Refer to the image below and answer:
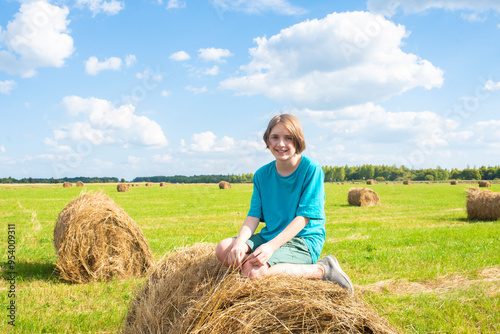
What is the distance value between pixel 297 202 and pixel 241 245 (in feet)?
2.45

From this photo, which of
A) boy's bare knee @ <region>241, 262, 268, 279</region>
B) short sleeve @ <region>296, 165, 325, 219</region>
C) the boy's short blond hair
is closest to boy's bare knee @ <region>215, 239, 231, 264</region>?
boy's bare knee @ <region>241, 262, 268, 279</region>

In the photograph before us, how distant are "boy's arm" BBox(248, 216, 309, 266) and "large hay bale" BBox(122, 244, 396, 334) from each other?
17 cm

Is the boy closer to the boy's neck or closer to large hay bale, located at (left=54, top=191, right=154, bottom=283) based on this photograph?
the boy's neck

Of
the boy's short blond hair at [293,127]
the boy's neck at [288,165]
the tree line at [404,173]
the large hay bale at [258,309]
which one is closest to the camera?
the large hay bale at [258,309]

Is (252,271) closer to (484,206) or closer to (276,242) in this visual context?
(276,242)

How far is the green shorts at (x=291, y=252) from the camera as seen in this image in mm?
3241

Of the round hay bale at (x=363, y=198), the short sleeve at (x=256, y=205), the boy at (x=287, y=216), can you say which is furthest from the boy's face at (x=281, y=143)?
the round hay bale at (x=363, y=198)

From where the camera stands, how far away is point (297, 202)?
12.0 ft

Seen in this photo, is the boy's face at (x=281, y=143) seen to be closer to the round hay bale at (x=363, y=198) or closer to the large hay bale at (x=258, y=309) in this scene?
the large hay bale at (x=258, y=309)

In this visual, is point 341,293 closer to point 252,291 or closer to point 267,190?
point 252,291

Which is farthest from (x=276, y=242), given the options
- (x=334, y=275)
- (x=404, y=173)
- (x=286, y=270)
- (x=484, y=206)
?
(x=404, y=173)

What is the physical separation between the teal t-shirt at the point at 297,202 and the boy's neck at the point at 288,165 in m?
0.04

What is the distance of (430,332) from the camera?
427 cm

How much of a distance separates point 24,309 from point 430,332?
17.6 feet
